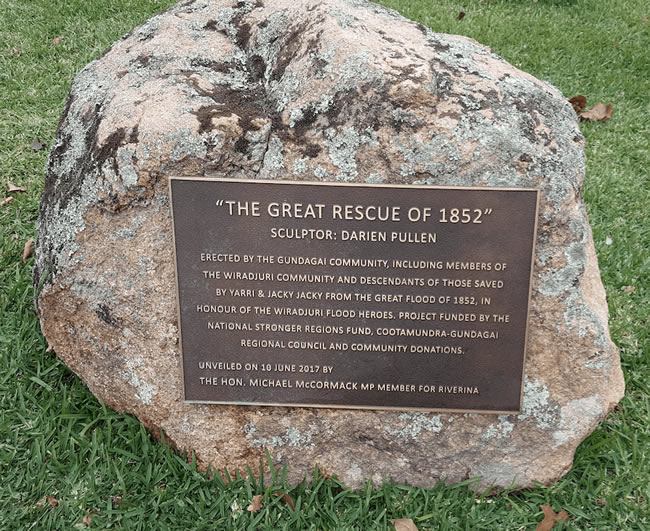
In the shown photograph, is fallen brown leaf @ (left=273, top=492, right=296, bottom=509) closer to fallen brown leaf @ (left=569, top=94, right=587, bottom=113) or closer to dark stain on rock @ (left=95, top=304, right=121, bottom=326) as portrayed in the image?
dark stain on rock @ (left=95, top=304, right=121, bottom=326)

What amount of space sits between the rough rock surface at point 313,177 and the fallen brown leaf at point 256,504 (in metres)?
0.13

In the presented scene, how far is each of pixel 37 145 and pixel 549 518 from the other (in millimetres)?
3562

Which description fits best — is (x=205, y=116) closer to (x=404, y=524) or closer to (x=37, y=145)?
(x=404, y=524)

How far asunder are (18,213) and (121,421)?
5.37 ft

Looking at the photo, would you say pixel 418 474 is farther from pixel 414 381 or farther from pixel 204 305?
pixel 204 305

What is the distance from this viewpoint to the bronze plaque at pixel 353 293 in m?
2.02

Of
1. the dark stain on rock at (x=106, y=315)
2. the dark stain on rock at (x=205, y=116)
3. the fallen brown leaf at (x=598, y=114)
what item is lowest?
the fallen brown leaf at (x=598, y=114)

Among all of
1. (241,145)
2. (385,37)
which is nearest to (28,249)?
(241,145)

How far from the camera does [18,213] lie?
3.47 metres

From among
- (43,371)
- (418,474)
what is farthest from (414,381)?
(43,371)

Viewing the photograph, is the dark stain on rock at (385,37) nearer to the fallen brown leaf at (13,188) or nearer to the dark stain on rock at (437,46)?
the dark stain on rock at (437,46)

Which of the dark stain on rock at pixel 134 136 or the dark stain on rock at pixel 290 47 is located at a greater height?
the dark stain on rock at pixel 290 47

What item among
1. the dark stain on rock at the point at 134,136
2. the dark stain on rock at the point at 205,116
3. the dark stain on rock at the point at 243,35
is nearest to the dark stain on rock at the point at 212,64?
the dark stain on rock at the point at 243,35

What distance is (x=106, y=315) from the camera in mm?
2207
